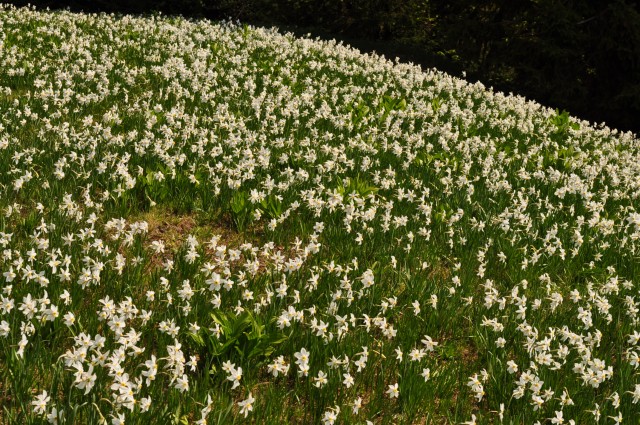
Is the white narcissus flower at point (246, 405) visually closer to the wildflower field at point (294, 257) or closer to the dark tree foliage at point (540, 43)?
the wildflower field at point (294, 257)

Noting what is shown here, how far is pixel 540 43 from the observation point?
53.9 ft

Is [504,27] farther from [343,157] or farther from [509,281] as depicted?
[509,281]

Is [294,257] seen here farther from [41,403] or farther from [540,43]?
[540,43]

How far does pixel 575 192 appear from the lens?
24.6 feet

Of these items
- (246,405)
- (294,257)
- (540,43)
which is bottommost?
(294,257)

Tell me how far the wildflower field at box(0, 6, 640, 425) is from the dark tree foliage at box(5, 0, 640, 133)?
6589mm

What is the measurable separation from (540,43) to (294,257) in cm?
1362

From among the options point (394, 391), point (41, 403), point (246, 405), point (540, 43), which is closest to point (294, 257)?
point (394, 391)

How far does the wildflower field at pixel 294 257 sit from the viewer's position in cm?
328

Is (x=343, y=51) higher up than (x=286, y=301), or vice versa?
(x=343, y=51)

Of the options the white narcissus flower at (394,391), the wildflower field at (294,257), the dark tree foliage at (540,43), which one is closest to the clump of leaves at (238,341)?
the wildflower field at (294,257)

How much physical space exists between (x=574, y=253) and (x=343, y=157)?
263 cm

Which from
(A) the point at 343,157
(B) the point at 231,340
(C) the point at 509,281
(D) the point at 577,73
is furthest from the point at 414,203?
(D) the point at 577,73

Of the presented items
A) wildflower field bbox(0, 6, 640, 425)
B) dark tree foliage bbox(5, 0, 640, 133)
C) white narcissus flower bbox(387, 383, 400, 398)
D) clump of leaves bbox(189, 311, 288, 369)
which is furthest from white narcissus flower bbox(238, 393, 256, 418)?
dark tree foliage bbox(5, 0, 640, 133)
